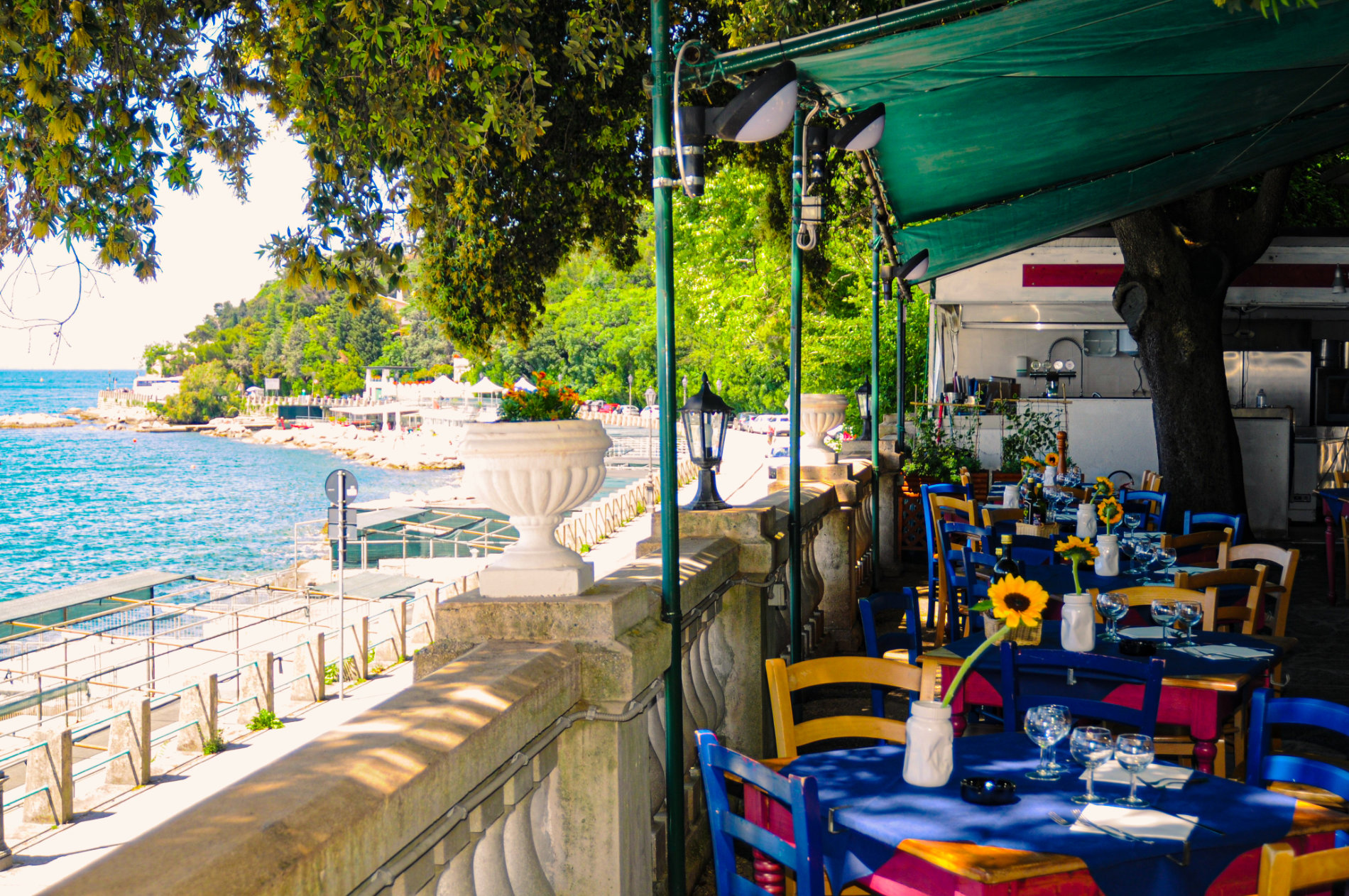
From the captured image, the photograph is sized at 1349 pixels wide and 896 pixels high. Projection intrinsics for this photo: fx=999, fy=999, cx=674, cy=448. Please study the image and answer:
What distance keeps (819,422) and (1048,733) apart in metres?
4.72

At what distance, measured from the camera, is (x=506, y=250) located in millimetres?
10328

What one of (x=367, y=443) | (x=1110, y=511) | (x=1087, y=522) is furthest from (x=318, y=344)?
(x=1110, y=511)

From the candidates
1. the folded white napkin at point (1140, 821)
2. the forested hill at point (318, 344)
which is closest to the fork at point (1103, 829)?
the folded white napkin at point (1140, 821)

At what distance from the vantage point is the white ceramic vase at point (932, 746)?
232 cm

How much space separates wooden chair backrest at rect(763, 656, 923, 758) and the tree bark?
24.6 feet

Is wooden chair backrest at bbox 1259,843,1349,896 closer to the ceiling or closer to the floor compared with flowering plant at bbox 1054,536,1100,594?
closer to the floor

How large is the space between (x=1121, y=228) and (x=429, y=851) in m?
9.16

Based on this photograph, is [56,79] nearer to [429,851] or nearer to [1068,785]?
[429,851]

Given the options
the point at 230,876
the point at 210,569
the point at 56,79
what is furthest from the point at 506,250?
the point at 210,569

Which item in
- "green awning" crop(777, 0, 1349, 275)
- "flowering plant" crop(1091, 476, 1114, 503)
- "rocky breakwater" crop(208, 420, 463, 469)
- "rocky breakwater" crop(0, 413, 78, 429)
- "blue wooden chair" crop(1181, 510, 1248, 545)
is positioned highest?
"green awning" crop(777, 0, 1349, 275)

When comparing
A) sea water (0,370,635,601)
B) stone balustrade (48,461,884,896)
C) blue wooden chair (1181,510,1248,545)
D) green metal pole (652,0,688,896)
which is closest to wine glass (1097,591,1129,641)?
stone balustrade (48,461,884,896)

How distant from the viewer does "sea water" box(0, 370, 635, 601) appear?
64.1 meters

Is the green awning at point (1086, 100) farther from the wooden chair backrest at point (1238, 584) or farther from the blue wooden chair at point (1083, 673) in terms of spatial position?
the wooden chair backrest at point (1238, 584)

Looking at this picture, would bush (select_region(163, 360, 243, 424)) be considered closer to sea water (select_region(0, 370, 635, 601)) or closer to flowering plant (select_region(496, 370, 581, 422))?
sea water (select_region(0, 370, 635, 601))
